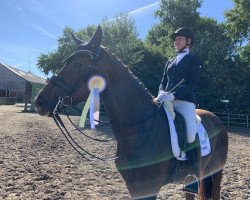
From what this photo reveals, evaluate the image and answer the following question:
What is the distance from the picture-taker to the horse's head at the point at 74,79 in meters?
4.10

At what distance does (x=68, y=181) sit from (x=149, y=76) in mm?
25306

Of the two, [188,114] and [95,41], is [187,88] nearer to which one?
[188,114]

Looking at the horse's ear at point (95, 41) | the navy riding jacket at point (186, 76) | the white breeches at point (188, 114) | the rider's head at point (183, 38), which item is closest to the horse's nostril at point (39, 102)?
the horse's ear at point (95, 41)

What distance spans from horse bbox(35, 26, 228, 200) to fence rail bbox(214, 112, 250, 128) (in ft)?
84.2

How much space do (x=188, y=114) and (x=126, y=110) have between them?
1.07m

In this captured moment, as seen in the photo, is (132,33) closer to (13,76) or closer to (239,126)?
(239,126)

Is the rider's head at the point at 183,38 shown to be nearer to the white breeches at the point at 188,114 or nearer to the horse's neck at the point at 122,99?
the white breeches at the point at 188,114

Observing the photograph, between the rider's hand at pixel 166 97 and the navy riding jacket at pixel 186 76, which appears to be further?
the navy riding jacket at pixel 186 76

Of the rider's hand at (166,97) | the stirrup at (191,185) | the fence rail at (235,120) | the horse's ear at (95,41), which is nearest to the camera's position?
the horse's ear at (95,41)

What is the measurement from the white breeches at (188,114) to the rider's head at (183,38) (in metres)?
0.95

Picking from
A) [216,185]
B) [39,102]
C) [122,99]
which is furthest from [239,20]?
[39,102]

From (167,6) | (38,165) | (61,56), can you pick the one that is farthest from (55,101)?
(61,56)

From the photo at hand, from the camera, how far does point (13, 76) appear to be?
65.1 metres

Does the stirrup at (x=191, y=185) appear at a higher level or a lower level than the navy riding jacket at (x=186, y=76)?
lower
